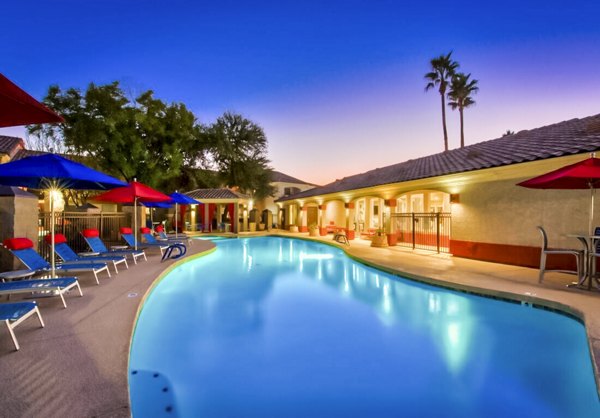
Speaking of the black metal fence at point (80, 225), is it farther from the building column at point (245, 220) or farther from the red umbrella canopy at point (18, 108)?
the building column at point (245, 220)

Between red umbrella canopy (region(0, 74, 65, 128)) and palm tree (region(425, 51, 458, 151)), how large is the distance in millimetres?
35974

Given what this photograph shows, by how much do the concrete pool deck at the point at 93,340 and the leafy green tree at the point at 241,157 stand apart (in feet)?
Result: 86.8

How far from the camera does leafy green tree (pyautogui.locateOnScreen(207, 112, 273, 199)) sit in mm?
33656

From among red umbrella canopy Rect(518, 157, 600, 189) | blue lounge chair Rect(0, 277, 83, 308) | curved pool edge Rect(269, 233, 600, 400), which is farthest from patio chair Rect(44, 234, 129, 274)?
red umbrella canopy Rect(518, 157, 600, 189)

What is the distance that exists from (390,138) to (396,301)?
2438 centimetres

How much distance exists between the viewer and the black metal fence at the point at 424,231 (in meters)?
14.2

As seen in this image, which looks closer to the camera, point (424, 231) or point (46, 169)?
point (46, 169)

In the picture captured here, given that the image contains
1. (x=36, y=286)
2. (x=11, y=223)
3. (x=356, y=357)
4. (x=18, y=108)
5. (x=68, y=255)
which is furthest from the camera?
(x=68, y=255)

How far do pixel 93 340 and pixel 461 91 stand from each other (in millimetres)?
38053

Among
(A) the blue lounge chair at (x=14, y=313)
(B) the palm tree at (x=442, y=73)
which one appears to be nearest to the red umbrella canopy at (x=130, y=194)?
(A) the blue lounge chair at (x=14, y=313)

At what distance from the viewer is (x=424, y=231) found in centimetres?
1628

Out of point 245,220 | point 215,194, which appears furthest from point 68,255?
point 245,220

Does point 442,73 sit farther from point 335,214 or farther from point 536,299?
point 536,299

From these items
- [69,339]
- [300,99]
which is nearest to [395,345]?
[69,339]
